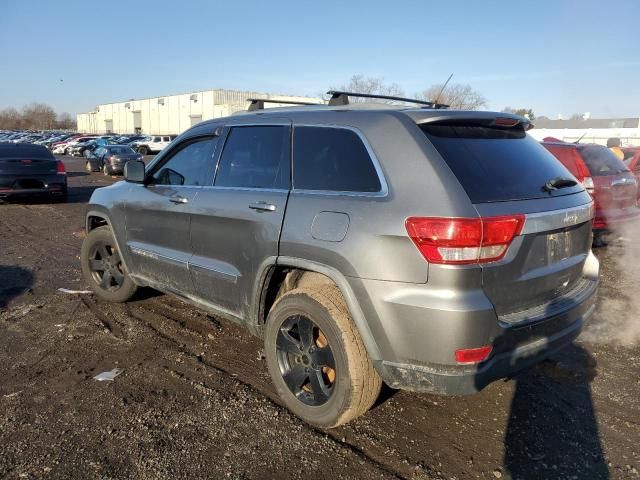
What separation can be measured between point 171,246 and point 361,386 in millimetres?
2077

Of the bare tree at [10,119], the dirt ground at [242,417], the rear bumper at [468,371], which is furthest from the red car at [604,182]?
the bare tree at [10,119]

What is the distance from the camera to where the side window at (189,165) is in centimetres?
392

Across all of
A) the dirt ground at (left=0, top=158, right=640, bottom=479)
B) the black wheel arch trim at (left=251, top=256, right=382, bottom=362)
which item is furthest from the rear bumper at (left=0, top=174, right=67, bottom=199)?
the black wheel arch trim at (left=251, top=256, right=382, bottom=362)

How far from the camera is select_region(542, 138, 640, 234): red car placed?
23.2 ft

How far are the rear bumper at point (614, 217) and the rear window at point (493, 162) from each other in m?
4.37

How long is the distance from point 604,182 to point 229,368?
6.01 meters

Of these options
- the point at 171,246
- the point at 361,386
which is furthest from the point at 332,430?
the point at 171,246

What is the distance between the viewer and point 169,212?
13.4 feet

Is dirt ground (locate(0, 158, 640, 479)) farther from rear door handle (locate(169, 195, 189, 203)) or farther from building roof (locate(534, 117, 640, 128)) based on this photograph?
building roof (locate(534, 117, 640, 128))

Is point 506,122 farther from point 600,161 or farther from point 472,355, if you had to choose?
point 600,161

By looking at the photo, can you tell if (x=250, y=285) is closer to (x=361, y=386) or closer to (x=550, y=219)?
(x=361, y=386)

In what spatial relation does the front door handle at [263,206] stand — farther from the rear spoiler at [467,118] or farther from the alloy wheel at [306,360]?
the rear spoiler at [467,118]

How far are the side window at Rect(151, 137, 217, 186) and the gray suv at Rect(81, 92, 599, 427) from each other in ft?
0.41

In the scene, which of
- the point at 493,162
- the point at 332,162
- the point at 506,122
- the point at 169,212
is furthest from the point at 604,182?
the point at 169,212
